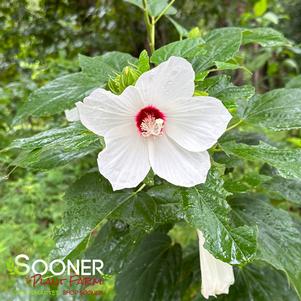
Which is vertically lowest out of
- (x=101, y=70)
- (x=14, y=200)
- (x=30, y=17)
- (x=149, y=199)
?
(x=14, y=200)

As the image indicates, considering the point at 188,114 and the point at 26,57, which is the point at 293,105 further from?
the point at 26,57

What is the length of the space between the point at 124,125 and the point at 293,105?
1.00 feet

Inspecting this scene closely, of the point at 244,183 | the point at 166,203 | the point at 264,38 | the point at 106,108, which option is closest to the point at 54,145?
the point at 106,108

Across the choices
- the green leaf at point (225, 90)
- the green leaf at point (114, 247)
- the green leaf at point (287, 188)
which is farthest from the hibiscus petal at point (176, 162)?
the green leaf at point (287, 188)

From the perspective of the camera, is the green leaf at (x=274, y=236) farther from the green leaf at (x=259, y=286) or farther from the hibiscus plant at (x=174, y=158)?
the green leaf at (x=259, y=286)

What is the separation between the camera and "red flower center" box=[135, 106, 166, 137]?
576 millimetres

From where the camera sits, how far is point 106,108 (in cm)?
55

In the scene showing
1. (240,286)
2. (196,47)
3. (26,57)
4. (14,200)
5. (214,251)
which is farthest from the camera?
(14,200)

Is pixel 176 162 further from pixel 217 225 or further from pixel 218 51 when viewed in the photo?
pixel 218 51

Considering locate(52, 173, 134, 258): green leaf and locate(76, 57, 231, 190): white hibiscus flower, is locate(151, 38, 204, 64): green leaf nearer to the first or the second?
locate(76, 57, 231, 190): white hibiscus flower

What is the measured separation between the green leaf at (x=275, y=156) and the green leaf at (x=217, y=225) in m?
0.05

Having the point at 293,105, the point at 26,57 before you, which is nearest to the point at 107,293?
the point at 26,57

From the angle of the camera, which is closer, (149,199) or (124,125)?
(124,125)

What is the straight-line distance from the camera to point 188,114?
1.87 feet
